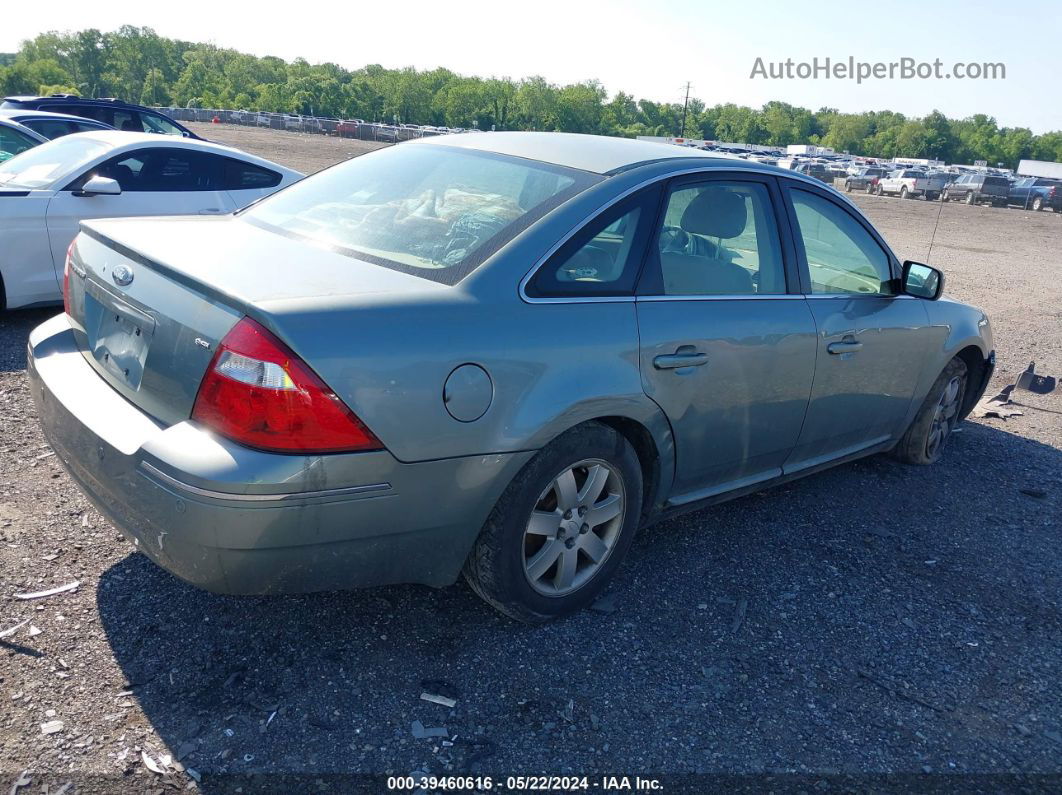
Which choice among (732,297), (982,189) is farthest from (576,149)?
(982,189)

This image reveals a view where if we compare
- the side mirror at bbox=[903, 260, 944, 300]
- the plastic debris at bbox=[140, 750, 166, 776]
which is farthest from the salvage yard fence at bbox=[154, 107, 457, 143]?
the plastic debris at bbox=[140, 750, 166, 776]

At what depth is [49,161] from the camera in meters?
7.10

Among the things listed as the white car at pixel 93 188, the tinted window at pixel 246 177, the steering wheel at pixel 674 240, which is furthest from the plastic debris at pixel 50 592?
the tinted window at pixel 246 177

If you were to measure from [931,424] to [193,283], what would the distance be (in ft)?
13.8

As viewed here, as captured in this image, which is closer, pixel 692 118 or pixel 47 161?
pixel 47 161

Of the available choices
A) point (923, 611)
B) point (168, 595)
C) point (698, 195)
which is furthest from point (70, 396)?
point (923, 611)

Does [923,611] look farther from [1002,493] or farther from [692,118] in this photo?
[692,118]

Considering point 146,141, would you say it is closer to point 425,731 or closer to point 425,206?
point 425,206

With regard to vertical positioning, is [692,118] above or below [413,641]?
above

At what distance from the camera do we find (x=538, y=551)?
3.12 metres

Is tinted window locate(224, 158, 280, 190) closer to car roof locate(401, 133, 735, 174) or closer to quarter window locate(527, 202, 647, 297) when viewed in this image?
car roof locate(401, 133, 735, 174)

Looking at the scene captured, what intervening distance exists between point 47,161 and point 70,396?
17.0ft

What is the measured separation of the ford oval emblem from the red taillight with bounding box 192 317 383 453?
2.13 feet

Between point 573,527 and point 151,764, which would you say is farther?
point 573,527
